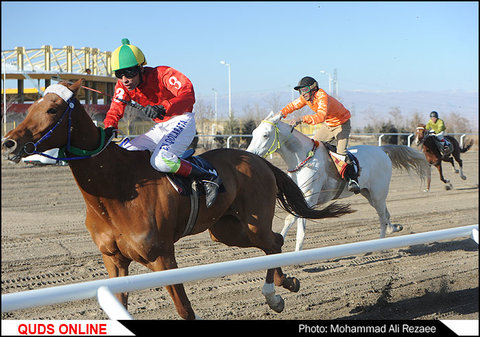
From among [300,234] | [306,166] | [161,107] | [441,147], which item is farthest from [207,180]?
[441,147]

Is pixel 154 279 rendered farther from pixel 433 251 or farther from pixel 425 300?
pixel 433 251

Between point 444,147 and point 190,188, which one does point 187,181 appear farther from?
point 444,147

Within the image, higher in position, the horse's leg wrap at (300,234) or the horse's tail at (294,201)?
the horse's tail at (294,201)

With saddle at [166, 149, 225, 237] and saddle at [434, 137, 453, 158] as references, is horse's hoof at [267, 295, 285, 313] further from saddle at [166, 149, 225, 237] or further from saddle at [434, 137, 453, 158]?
saddle at [434, 137, 453, 158]

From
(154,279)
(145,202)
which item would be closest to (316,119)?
(145,202)

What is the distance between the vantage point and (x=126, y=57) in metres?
4.01

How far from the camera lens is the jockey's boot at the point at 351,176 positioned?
6.91 meters

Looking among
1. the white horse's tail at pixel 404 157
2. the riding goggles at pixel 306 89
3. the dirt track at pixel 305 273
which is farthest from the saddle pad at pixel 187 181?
the white horse's tail at pixel 404 157

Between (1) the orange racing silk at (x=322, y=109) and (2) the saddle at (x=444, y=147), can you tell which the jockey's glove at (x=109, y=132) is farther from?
(2) the saddle at (x=444, y=147)

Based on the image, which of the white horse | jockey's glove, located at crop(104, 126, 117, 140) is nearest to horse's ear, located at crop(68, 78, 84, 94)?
jockey's glove, located at crop(104, 126, 117, 140)

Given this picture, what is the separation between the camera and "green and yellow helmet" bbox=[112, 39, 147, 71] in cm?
401

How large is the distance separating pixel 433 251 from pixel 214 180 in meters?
3.91

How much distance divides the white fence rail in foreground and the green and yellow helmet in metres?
2.01

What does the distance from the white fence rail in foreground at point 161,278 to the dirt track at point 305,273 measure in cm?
169
